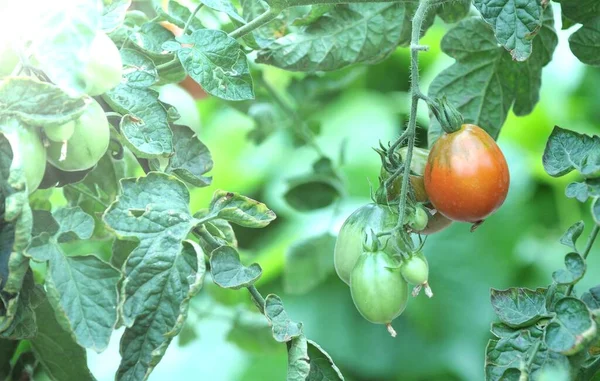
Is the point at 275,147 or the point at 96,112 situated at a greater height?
the point at 96,112

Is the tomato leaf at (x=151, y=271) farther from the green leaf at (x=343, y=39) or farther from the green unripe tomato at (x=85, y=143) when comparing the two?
the green leaf at (x=343, y=39)

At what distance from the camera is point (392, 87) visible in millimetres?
2635

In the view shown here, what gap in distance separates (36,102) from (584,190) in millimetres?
473

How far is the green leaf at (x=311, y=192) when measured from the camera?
49.4 inches

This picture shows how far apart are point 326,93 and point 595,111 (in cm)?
137

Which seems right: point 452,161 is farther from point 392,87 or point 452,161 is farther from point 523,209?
point 392,87

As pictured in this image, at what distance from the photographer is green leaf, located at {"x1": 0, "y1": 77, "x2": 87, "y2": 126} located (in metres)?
0.61

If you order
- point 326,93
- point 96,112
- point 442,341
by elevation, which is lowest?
point 442,341

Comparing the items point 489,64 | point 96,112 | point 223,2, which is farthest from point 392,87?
point 96,112

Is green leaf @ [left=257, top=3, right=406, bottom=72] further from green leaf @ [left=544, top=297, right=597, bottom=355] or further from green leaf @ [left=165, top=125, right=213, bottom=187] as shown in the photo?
green leaf @ [left=544, top=297, right=597, bottom=355]

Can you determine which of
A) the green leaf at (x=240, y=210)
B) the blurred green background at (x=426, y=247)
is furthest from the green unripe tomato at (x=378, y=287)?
the blurred green background at (x=426, y=247)

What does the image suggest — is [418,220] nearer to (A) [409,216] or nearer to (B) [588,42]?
(A) [409,216]

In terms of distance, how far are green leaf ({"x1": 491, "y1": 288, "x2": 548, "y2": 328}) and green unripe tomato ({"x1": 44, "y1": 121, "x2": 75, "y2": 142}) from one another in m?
0.41

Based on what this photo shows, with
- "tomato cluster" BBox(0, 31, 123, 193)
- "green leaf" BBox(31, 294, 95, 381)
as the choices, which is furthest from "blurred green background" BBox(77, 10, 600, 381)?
"tomato cluster" BBox(0, 31, 123, 193)
